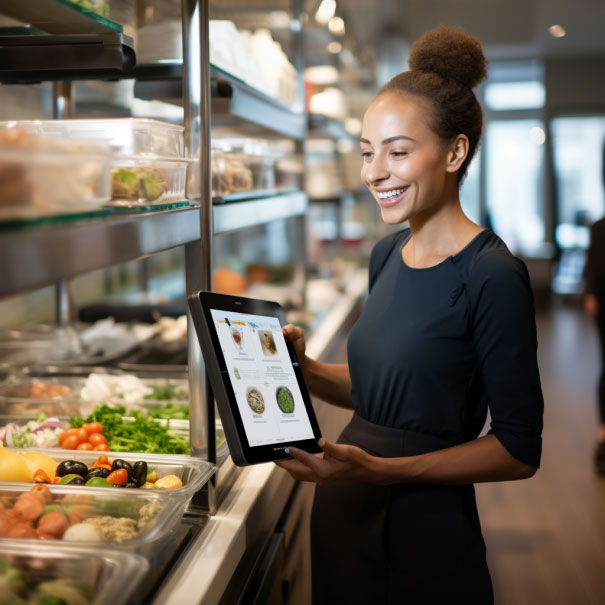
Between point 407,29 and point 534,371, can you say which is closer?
point 534,371

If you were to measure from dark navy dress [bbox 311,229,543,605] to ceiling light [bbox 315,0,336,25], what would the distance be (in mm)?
3089

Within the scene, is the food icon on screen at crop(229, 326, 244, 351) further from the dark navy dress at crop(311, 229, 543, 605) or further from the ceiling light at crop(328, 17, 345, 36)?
the ceiling light at crop(328, 17, 345, 36)

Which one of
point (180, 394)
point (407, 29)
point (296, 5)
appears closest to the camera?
point (180, 394)

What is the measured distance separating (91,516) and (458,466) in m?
0.73

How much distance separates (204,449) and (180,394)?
0.75 metres

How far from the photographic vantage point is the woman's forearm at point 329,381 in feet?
6.27

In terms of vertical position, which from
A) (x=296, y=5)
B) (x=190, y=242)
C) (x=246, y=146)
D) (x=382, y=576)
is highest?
(x=296, y=5)

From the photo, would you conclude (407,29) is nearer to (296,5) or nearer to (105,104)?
(296,5)

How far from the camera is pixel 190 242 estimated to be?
1.62 metres

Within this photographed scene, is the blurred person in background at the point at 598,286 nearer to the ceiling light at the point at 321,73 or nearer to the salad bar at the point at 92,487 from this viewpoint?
the ceiling light at the point at 321,73

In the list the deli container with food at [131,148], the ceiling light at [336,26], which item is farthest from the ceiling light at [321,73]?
the deli container with food at [131,148]

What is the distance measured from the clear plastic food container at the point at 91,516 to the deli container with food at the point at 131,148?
0.51 metres

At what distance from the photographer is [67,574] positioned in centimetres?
108

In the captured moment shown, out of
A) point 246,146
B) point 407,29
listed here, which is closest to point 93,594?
point 246,146
